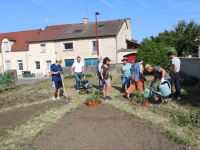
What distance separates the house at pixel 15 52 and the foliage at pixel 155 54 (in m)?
20.7

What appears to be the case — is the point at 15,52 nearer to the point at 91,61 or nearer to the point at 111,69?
the point at 91,61

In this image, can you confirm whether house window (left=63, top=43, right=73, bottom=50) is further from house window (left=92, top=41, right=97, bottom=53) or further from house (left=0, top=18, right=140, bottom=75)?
house window (left=92, top=41, right=97, bottom=53)

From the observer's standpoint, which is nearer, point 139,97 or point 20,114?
point 20,114

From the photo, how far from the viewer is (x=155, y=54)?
16.2 meters

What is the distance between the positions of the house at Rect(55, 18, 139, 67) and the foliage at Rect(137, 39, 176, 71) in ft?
29.6

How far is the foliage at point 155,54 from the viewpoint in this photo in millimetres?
15960

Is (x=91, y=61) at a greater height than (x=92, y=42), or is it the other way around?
(x=92, y=42)

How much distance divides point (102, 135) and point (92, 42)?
80.4ft

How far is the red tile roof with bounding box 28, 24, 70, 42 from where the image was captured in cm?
3038

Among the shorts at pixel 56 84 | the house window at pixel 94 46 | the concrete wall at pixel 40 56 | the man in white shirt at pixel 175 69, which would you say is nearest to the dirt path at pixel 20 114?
the shorts at pixel 56 84

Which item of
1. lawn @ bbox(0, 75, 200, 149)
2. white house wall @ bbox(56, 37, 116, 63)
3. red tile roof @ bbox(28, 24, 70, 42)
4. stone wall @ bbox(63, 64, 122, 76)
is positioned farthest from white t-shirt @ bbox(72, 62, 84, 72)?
red tile roof @ bbox(28, 24, 70, 42)

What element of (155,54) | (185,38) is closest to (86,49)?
(155,54)

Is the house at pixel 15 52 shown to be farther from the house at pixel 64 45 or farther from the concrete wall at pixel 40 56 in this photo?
the concrete wall at pixel 40 56

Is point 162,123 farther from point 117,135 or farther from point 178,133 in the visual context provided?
point 117,135
